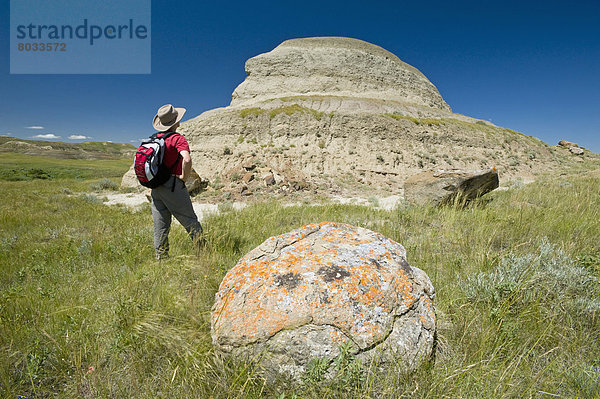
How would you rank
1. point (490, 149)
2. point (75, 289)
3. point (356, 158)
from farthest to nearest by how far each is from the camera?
point (490, 149) < point (356, 158) < point (75, 289)

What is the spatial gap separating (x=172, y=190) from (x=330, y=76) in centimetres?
3352

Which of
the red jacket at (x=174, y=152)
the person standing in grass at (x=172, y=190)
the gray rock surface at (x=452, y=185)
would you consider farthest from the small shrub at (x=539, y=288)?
the gray rock surface at (x=452, y=185)

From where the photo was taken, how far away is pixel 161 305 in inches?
86.1

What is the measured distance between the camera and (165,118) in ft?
11.9

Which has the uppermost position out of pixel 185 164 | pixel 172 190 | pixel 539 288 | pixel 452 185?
pixel 185 164

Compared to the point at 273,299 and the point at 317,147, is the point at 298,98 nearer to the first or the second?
the point at 317,147

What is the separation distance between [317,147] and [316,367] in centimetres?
1818

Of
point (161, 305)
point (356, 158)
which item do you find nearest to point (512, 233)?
point (161, 305)

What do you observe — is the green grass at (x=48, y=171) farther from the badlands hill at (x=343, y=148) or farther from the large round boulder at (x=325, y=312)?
the large round boulder at (x=325, y=312)

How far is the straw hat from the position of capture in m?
3.62

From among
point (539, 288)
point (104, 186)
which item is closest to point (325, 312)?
point (539, 288)

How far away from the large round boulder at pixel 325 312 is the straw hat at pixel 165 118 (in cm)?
279

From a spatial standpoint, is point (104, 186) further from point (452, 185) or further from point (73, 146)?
point (73, 146)

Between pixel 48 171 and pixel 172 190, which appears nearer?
pixel 172 190
